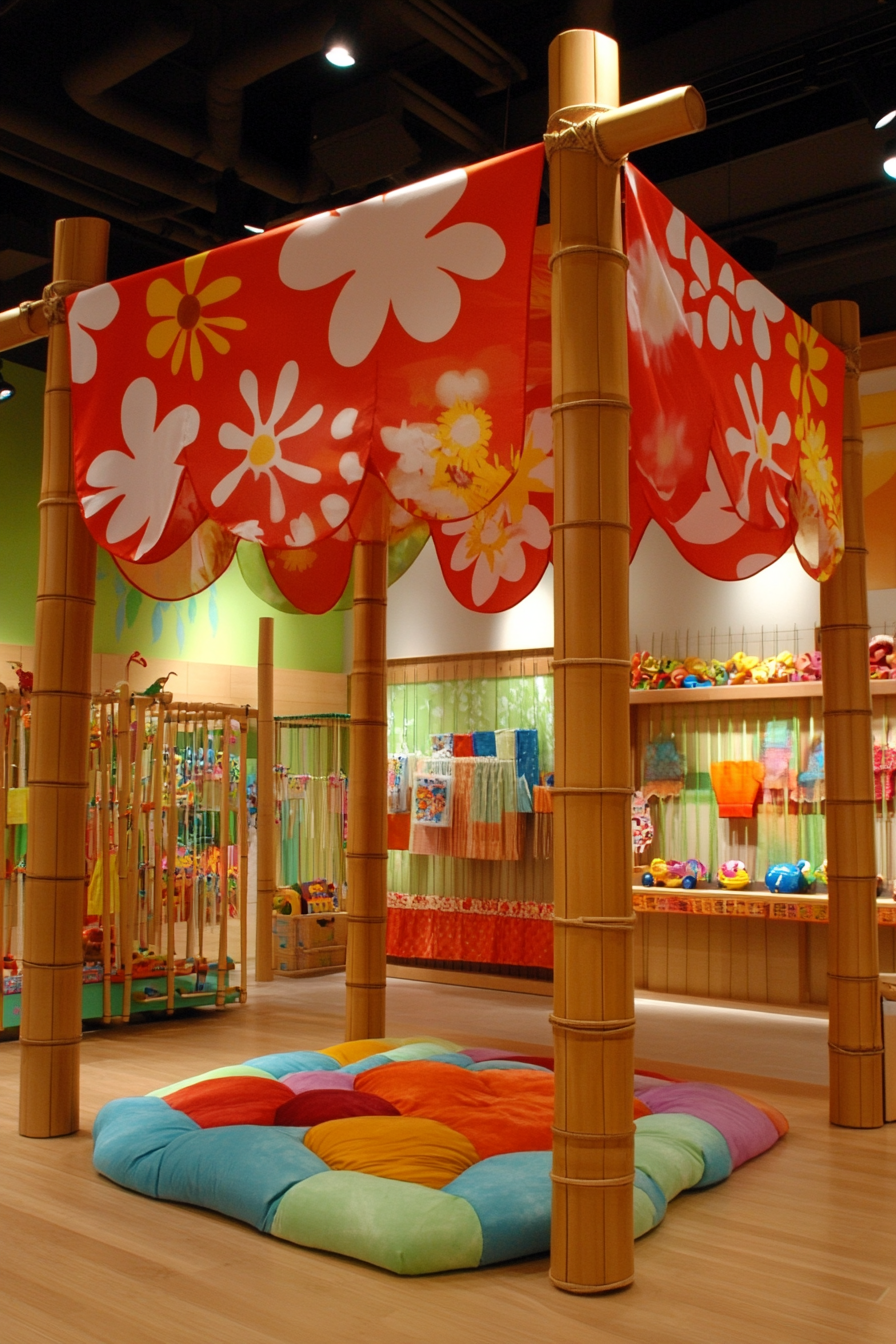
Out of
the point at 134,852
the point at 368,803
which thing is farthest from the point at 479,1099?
the point at 134,852

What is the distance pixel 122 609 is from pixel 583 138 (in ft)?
20.3

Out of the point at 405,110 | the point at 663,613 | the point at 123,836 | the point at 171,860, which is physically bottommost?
the point at 171,860

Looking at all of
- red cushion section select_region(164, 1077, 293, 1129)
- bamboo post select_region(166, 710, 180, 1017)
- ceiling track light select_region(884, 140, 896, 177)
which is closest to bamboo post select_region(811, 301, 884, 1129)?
ceiling track light select_region(884, 140, 896, 177)

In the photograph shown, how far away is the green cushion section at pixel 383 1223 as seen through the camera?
9.96 ft

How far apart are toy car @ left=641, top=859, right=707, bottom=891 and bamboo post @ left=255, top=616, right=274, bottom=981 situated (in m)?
2.60

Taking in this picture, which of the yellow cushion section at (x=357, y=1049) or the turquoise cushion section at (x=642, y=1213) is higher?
the yellow cushion section at (x=357, y=1049)

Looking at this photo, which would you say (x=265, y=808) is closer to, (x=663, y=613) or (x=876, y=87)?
(x=663, y=613)

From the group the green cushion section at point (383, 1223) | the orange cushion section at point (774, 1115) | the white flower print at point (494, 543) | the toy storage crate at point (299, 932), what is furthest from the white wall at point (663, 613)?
the green cushion section at point (383, 1223)

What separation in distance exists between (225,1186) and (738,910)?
416 centimetres

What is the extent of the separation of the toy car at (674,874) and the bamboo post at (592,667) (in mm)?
4364

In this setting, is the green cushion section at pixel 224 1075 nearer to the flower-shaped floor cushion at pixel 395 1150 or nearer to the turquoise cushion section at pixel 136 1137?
the flower-shaped floor cushion at pixel 395 1150

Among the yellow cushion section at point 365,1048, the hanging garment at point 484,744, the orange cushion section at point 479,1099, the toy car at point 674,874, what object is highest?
the hanging garment at point 484,744

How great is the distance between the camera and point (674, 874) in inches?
288

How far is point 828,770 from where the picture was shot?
4.69m
